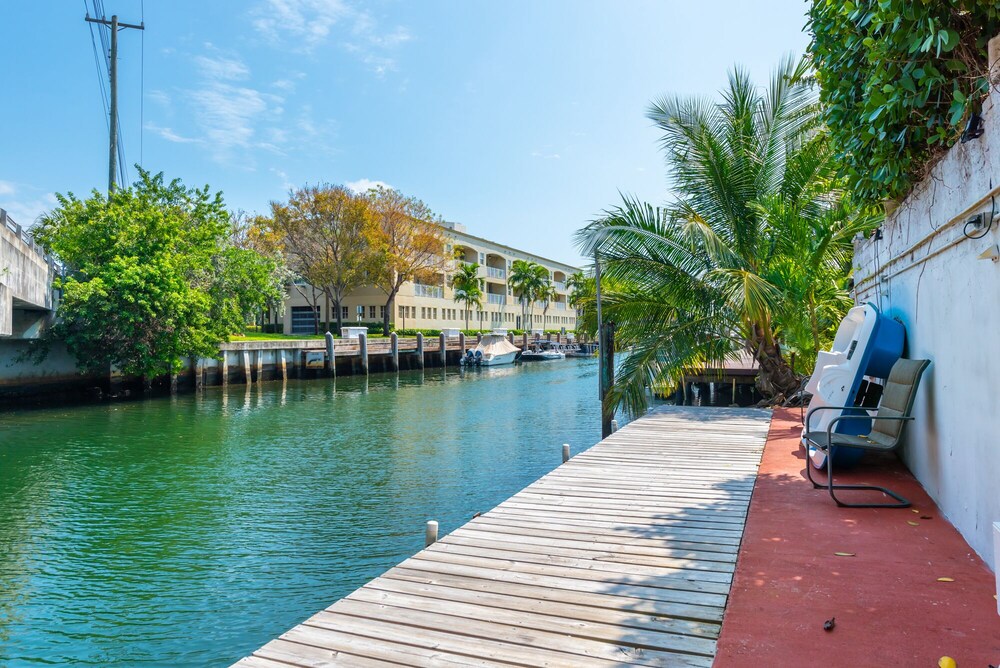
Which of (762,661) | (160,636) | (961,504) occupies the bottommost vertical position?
(160,636)

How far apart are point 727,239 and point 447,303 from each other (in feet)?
165

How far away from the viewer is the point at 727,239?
13062mm

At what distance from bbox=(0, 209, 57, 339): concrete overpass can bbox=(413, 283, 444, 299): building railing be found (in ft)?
115

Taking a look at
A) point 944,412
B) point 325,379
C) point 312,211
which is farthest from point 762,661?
point 312,211

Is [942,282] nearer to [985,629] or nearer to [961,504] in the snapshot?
[961,504]

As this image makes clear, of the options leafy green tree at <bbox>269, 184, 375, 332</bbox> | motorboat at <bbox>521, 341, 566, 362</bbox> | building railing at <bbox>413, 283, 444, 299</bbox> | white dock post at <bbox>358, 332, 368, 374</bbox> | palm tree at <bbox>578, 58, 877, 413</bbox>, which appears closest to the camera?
palm tree at <bbox>578, 58, 877, 413</bbox>

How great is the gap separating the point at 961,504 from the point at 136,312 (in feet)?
84.5

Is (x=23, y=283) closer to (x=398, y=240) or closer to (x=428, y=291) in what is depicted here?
(x=398, y=240)

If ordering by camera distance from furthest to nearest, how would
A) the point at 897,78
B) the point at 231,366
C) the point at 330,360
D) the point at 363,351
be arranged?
the point at 363,351
the point at 330,360
the point at 231,366
the point at 897,78

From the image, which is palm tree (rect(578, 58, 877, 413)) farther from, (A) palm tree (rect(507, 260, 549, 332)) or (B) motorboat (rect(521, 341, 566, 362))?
(A) palm tree (rect(507, 260, 549, 332))

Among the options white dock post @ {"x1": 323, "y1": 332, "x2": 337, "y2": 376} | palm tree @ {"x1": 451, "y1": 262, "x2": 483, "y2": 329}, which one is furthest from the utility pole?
palm tree @ {"x1": 451, "y1": 262, "x2": 483, "y2": 329}

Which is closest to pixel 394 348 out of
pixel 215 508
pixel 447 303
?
pixel 447 303

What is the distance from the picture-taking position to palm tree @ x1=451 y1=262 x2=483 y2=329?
6172 cm

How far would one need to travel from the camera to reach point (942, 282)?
15.9 feet
